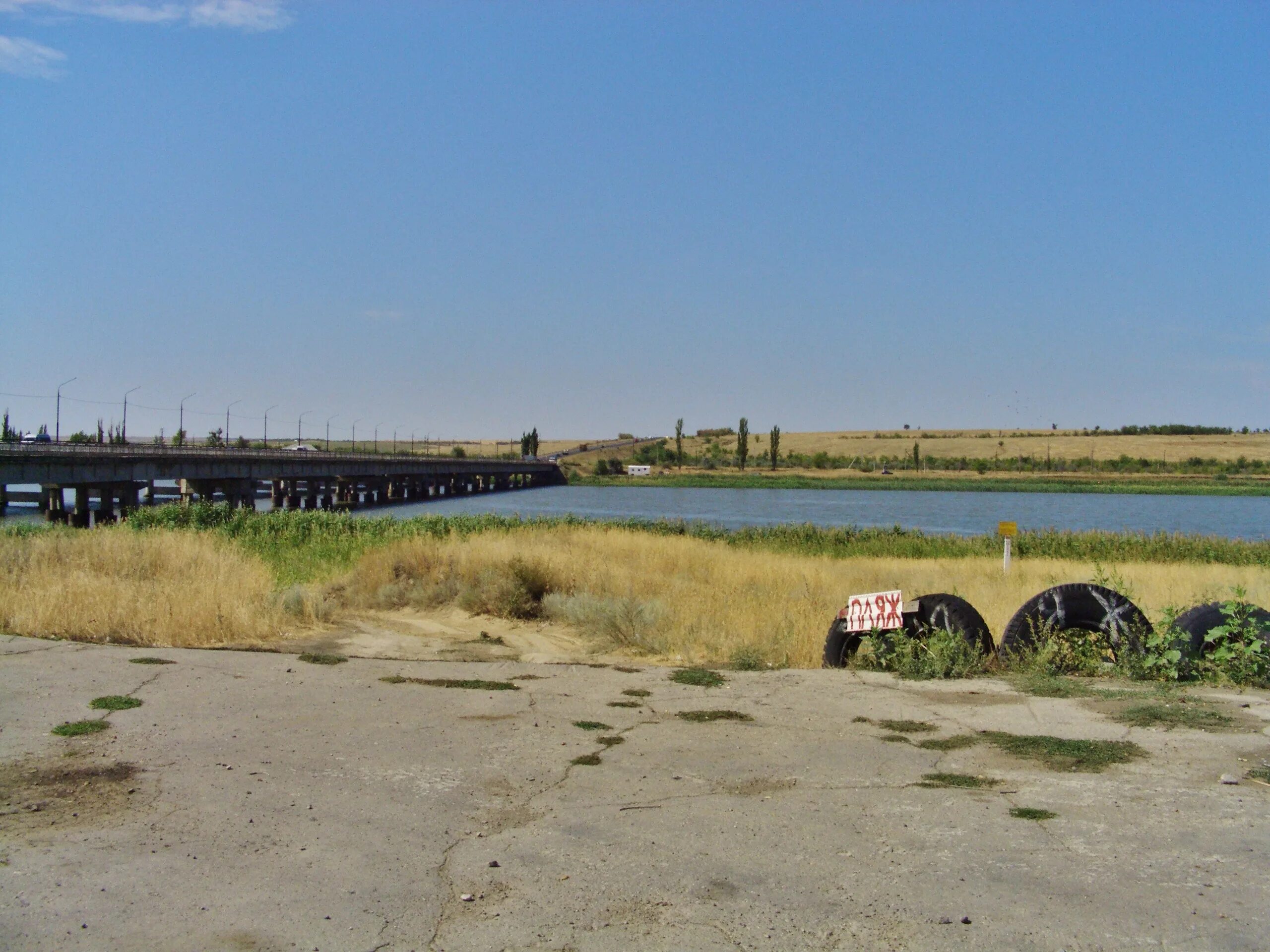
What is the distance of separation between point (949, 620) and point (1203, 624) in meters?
2.54

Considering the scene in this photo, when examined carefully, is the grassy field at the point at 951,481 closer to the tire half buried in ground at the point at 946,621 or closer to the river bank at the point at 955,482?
the river bank at the point at 955,482

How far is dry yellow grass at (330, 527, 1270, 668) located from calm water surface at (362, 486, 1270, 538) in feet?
67.4

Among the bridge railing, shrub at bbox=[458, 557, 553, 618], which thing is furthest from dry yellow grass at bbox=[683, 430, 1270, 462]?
shrub at bbox=[458, 557, 553, 618]

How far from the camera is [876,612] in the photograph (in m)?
12.1

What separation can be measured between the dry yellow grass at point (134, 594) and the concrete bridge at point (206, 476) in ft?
99.8

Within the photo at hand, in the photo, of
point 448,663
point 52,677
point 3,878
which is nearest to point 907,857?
point 3,878

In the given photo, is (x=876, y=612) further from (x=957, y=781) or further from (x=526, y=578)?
(x=526, y=578)

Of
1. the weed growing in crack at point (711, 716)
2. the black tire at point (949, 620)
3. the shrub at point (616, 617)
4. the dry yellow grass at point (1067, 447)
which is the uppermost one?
the dry yellow grass at point (1067, 447)

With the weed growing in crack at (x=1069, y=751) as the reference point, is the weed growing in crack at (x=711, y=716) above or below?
below

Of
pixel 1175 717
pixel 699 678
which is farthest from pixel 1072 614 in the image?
pixel 699 678

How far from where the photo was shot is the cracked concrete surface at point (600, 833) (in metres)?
4.92

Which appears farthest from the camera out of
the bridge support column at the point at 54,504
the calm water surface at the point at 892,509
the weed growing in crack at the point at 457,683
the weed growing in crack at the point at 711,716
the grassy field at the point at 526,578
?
the calm water surface at the point at 892,509

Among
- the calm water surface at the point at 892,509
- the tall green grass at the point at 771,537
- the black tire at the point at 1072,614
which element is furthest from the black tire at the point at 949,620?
the calm water surface at the point at 892,509

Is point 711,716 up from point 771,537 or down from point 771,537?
up
